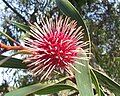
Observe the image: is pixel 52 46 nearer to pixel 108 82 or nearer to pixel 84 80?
pixel 84 80

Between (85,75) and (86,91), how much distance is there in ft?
0.17

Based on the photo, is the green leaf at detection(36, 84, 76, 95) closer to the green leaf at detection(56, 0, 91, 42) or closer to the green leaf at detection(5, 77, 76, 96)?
the green leaf at detection(5, 77, 76, 96)

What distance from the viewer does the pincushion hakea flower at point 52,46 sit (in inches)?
41.5

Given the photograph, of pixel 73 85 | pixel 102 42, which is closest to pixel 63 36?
pixel 73 85

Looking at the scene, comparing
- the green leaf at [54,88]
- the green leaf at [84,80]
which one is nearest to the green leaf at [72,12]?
the green leaf at [84,80]

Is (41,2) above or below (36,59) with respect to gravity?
above

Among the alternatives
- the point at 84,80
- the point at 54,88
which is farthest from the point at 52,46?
the point at 54,88

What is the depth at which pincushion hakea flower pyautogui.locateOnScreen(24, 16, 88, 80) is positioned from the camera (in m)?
1.05

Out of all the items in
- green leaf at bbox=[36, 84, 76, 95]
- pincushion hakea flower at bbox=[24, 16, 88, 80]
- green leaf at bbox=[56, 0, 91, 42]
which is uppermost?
green leaf at bbox=[56, 0, 91, 42]

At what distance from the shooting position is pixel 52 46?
1.08 m

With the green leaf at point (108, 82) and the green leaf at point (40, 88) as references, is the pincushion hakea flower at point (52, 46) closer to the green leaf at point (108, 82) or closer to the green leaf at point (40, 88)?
the green leaf at point (40, 88)

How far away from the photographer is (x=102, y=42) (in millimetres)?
5344

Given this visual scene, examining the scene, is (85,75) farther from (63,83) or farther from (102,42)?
(102,42)

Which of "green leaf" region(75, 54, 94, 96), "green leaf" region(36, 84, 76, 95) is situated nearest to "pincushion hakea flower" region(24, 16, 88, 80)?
"green leaf" region(75, 54, 94, 96)
